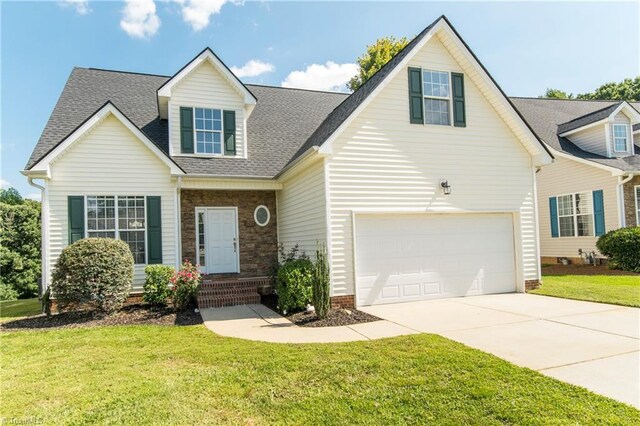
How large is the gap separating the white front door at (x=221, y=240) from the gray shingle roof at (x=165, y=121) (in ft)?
4.84

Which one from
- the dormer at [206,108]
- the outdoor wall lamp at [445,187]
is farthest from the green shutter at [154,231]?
the outdoor wall lamp at [445,187]

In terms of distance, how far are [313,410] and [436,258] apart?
6910mm

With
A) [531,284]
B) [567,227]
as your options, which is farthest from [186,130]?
[567,227]

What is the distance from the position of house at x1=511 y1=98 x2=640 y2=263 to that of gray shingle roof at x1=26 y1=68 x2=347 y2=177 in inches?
421

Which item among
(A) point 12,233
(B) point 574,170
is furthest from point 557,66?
(A) point 12,233

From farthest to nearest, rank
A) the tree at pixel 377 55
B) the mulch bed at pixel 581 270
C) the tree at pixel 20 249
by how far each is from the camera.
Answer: the tree at pixel 377 55
the tree at pixel 20 249
the mulch bed at pixel 581 270

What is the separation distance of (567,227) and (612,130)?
470 cm

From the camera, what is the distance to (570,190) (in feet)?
55.1

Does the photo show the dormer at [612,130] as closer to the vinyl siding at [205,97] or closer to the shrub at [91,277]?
the vinyl siding at [205,97]

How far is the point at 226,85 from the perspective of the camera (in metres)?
12.3

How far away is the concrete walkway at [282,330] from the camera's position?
646 centimetres

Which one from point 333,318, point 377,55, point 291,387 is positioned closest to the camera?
point 291,387

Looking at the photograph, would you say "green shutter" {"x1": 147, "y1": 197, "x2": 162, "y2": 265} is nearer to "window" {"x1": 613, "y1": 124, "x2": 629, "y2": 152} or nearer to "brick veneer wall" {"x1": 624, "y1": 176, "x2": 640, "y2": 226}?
"brick veneer wall" {"x1": 624, "y1": 176, "x2": 640, "y2": 226}

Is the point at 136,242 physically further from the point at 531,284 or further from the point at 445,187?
the point at 531,284
